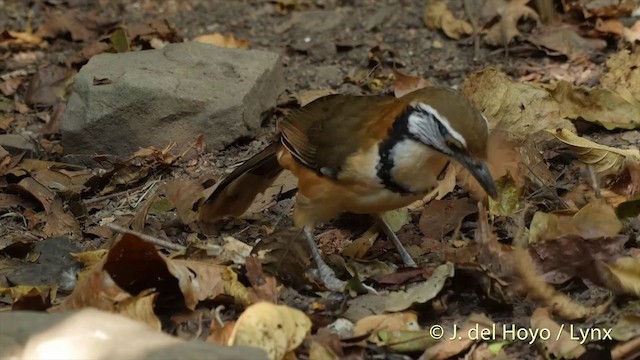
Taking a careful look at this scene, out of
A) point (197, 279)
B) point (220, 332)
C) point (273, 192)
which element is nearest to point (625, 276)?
point (220, 332)

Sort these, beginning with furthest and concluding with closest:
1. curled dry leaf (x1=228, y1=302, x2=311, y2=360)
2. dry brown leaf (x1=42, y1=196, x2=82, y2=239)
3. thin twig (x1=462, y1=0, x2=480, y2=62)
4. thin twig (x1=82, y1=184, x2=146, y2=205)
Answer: thin twig (x1=462, y1=0, x2=480, y2=62)
thin twig (x1=82, y1=184, x2=146, y2=205)
dry brown leaf (x1=42, y1=196, x2=82, y2=239)
curled dry leaf (x1=228, y1=302, x2=311, y2=360)

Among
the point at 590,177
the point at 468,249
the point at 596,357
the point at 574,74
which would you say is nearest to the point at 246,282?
the point at 468,249

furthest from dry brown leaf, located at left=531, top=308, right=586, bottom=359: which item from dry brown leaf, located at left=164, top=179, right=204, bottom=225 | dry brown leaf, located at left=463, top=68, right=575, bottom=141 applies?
dry brown leaf, located at left=164, top=179, right=204, bottom=225

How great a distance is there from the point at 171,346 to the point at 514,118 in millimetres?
3241

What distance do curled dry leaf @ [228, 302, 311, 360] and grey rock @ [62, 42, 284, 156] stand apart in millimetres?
2786

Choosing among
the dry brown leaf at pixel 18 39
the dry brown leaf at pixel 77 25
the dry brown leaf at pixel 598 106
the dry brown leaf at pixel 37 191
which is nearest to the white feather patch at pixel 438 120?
the dry brown leaf at pixel 598 106

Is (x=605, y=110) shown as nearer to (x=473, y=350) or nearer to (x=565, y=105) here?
(x=565, y=105)

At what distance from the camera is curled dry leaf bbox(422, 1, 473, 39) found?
25.9ft

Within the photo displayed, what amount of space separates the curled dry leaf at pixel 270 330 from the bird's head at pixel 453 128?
95 centimetres

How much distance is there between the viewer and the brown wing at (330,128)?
466cm

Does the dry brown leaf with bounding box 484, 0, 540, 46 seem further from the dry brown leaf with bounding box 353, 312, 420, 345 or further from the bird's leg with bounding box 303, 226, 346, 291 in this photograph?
the dry brown leaf with bounding box 353, 312, 420, 345

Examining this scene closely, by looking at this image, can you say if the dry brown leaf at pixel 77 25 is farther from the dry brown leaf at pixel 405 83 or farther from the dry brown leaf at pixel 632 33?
the dry brown leaf at pixel 632 33

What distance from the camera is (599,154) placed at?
18.0 feet

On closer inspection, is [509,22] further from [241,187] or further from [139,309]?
[139,309]
